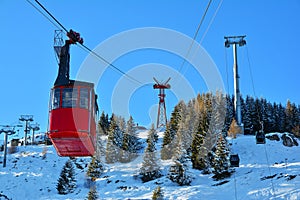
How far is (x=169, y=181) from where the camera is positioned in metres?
49.3

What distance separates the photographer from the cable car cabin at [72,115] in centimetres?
1527

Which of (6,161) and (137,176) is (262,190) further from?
(6,161)

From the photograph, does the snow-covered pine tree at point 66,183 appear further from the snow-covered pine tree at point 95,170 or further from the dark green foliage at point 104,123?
the dark green foliage at point 104,123

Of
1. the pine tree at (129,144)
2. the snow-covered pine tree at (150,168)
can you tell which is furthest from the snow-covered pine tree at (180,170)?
the pine tree at (129,144)

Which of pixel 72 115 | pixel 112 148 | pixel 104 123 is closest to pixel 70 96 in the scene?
pixel 72 115

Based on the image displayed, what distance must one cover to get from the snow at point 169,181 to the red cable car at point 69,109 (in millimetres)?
25746

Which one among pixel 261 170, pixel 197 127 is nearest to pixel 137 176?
pixel 197 127

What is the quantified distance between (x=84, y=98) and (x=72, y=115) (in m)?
0.90

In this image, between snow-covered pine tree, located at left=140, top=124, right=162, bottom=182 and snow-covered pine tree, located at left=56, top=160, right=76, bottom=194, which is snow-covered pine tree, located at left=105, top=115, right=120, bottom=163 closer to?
snow-covered pine tree, located at left=140, top=124, right=162, bottom=182

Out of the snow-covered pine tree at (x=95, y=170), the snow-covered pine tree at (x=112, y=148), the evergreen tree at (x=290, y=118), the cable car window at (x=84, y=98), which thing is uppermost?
the evergreen tree at (x=290, y=118)

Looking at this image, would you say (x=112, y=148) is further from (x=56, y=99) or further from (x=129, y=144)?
(x=56, y=99)

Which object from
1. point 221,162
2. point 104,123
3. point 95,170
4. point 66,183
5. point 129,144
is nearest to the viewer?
point 221,162

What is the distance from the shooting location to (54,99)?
1592 centimetres

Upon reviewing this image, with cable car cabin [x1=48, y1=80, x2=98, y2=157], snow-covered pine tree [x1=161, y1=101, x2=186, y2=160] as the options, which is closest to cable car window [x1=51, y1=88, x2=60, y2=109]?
cable car cabin [x1=48, y1=80, x2=98, y2=157]
